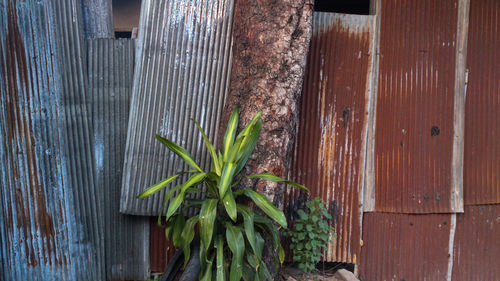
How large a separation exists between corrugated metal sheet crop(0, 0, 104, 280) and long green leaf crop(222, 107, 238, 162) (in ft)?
4.61

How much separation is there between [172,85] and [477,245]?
3.36m

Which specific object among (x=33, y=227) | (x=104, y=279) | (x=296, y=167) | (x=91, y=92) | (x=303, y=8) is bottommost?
(x=104, y=279)

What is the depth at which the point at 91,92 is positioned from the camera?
356 centimetres

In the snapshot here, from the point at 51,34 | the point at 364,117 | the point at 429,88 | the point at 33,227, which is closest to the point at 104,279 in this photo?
the point at 33,227

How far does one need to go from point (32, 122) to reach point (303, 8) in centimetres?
251

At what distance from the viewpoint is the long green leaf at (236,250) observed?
2.59 meters

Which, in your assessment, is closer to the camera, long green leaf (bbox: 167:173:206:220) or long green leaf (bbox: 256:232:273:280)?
long green leaf (bbox: 167:173:206:220)

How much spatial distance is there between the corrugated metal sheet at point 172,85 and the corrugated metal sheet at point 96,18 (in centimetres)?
74

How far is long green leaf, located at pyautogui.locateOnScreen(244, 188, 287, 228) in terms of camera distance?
8.64ft

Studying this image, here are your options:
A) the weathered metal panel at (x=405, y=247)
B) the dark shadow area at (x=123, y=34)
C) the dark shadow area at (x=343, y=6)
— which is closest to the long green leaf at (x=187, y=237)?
the weathered metal panel at (x=405, y=247)

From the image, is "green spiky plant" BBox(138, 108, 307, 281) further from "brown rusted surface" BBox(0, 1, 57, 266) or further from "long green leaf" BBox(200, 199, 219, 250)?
"brown rusted surface" BBox(0, 1, 57, 266)

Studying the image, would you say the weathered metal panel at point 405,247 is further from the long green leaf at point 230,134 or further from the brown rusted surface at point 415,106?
the long green leaf at point 230,134

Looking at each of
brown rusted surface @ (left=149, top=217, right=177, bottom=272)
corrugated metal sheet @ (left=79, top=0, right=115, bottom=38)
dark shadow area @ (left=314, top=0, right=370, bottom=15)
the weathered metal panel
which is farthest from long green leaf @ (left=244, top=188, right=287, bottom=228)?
dark shadow area @ (left=314, top=0, right=370, bottom=15)

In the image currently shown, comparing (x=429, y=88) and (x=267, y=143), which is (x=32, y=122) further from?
(x=429, y=88)
